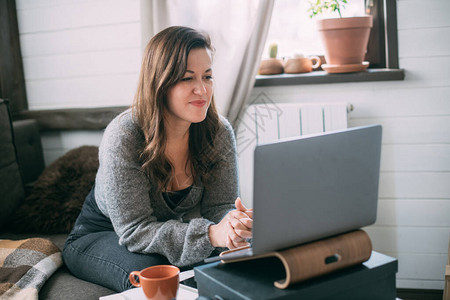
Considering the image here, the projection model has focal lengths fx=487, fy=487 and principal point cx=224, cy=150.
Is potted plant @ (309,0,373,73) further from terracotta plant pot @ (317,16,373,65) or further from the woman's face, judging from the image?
the woman's face

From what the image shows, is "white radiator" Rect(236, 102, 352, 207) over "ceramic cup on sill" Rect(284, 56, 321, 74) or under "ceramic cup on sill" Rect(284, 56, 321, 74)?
under

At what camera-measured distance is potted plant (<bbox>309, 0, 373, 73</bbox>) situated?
2.11 meters

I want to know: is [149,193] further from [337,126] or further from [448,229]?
[448,229]

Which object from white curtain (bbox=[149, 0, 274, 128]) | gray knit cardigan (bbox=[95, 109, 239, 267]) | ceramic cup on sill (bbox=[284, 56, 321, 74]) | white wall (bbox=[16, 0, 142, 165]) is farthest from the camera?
white wall (bbox=[16, 0, 142, 165])

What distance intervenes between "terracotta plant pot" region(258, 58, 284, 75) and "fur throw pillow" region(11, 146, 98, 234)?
88 cm

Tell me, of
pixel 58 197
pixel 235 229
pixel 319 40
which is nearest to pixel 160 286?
pixel 235 229

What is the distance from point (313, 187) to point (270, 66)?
151 cm

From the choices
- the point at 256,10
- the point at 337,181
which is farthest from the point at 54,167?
the point at 337,181

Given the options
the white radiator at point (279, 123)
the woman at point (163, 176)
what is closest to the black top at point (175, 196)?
the woman at point (163, 176)

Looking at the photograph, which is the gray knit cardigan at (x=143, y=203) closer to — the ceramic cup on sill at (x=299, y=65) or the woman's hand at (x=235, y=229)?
the woman's hand at (x=235, y=229)

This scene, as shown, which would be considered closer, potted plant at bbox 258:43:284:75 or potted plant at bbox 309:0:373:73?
potted plant at bbox 309:0:373:73

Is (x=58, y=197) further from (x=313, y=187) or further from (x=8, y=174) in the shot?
(x=313, y=187)

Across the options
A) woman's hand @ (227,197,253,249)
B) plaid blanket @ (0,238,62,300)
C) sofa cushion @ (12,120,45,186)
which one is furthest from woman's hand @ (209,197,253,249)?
sofa cushion @ (12,120,45,186)

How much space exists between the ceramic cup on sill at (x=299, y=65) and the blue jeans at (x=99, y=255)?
3.60 feet
